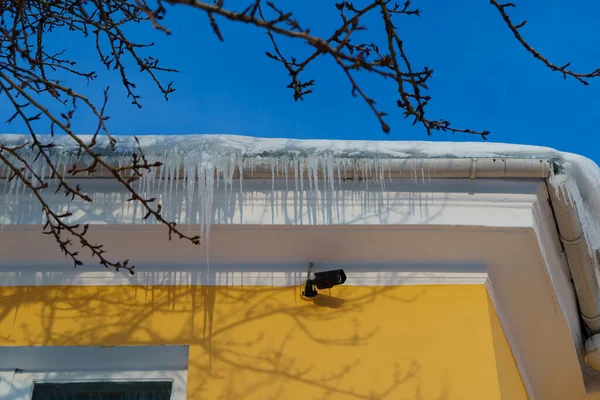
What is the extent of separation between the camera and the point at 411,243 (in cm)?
337

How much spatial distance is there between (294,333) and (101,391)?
0.93m

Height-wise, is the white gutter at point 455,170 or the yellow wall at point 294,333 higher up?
the white gutter at point 455,170

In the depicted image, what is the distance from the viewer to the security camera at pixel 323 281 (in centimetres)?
320

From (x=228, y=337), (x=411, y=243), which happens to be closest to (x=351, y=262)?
(x=411, y=243)

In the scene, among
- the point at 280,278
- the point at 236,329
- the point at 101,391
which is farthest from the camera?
the point at 280,278

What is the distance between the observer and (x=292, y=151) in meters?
3.23

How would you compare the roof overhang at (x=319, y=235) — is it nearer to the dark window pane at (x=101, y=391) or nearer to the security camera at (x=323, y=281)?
the security camera at (x=323, y=281)

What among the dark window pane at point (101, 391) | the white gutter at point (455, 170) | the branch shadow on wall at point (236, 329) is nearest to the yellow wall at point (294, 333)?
the branch shadow on wall at point (236, 329)

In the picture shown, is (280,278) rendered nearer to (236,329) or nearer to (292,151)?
(236,329)

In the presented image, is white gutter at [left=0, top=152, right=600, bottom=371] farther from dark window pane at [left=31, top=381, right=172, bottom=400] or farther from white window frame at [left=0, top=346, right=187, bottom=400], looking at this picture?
dark window pane at [left=31, top=381, right=172, bottom=400]

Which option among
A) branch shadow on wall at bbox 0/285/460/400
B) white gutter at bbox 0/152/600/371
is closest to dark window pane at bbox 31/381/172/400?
branch shadow on wall at bbox 0/285/460/400

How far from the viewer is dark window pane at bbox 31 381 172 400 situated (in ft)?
10.3

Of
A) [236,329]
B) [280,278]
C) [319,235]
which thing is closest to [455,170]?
[319,235]

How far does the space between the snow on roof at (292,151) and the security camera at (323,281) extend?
47cm
